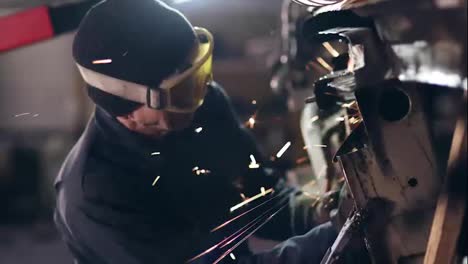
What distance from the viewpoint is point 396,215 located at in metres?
0.85

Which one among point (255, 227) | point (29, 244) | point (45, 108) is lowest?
point (29, 244)

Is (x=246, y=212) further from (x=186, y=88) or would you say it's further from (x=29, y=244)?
(x=29, y=244)

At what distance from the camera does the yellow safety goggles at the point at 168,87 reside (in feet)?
3.53

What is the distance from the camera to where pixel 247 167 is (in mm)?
1267

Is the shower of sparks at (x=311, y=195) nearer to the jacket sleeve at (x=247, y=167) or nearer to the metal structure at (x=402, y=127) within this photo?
the jacket sleeve at (x=247, y=167)

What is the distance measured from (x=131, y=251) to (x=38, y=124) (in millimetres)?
2854

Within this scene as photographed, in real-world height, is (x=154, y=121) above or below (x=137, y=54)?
below

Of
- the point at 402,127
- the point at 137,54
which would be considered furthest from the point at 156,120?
the point at 402,127

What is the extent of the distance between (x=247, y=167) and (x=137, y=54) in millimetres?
314

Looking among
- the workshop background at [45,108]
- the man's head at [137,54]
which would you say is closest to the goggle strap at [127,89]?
the man's head at [137,54]

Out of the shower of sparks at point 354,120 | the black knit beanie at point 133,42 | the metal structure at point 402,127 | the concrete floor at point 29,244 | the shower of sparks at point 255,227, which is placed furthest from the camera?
the concrete floor at point 29,244

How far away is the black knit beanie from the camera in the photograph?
107cm

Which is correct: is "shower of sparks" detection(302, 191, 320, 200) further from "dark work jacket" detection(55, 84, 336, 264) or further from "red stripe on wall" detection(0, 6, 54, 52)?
"red stripe on wall" detection(0, 6, 54, 52)

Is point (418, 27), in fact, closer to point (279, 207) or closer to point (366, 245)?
point (366, 245)
